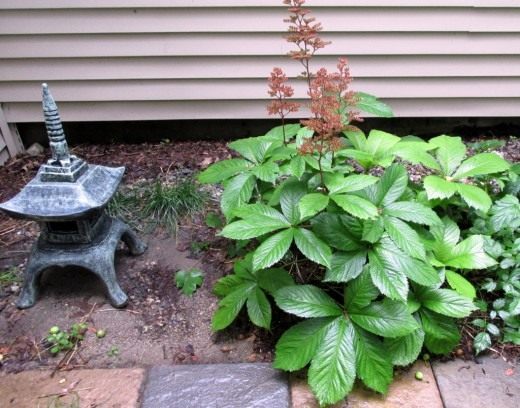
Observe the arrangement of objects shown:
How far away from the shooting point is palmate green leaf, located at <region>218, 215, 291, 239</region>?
4.96ft

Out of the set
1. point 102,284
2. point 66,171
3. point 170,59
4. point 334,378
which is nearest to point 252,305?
point 334,378

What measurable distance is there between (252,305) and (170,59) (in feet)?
5.84

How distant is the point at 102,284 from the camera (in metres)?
1.95

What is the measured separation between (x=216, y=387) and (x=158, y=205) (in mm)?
1145

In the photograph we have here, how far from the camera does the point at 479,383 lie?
160 centimetres

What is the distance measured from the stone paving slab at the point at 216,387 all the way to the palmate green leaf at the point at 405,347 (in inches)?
15.4

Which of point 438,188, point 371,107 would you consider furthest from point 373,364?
point 371,107

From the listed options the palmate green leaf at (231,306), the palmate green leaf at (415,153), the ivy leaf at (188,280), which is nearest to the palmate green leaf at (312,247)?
the palmate green leaf at (231,306)

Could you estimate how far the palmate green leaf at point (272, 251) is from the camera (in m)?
1.45

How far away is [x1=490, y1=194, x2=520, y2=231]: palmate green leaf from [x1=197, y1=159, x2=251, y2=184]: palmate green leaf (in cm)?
105

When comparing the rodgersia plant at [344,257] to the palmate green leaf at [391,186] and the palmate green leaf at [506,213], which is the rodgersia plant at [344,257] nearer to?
the palmate green leaf at [391,186]

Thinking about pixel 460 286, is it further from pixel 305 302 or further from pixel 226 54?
pixel 226 54

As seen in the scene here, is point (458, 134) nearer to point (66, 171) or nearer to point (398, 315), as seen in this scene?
point (398, 315)

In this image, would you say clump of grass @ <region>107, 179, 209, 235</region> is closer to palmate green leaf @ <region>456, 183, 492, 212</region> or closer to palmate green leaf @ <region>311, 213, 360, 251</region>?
palmate green leaf @ <region>311, 213, 360, 251</region>
